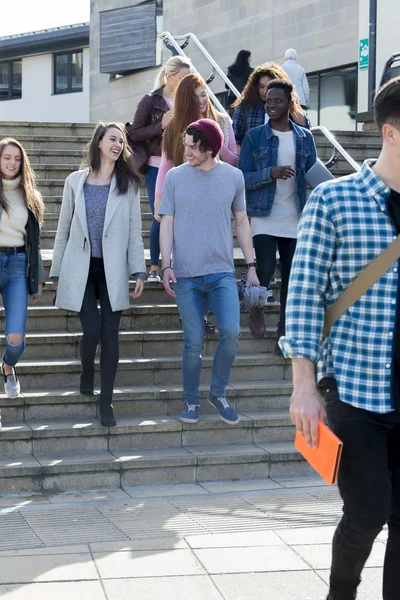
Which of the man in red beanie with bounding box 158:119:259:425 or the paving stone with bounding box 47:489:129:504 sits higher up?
the man in red beanie with bounding box 158:119:259:425

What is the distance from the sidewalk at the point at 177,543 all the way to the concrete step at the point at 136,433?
0.46 meters

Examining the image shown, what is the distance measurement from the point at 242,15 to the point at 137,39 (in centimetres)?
431

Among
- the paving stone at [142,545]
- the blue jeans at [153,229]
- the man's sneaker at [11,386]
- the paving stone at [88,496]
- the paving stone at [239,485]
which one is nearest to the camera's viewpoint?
the paving stone at [142,545]

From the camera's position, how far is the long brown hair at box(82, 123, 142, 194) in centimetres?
675

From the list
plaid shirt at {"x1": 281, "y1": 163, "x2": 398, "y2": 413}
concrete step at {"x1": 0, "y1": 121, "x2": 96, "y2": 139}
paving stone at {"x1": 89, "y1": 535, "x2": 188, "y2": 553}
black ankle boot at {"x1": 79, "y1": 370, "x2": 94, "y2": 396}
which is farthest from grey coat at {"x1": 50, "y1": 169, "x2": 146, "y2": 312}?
concrete step at {"x1": 0, "y1": 121, "x2": 96, "y2": 139}

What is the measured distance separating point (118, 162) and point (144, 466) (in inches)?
78.8

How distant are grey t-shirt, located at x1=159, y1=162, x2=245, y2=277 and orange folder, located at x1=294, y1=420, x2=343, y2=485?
343 centimetres

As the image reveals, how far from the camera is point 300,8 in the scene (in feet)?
69.7

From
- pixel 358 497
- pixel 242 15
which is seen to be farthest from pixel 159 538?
pixel 242 15

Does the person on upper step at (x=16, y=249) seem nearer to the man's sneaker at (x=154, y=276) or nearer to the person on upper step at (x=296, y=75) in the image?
the man's sneaker at (x=154, y=276)

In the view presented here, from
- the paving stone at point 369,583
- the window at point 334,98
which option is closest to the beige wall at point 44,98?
the window at point 334,98

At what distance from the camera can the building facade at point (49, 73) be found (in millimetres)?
33906

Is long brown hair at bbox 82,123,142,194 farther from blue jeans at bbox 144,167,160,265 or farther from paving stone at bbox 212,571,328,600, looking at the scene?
paving stone at bbox 212,571,328,600

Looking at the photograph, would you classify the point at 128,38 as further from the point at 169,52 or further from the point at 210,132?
the point at 210,132
